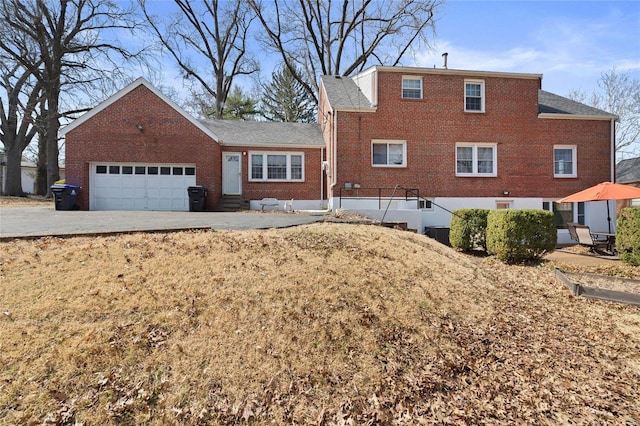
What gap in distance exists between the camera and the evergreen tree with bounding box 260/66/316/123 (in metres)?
34.0

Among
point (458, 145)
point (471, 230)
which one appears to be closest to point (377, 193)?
point (458, 145)

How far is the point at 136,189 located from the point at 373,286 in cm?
1448

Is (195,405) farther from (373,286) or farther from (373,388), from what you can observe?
(373,286)

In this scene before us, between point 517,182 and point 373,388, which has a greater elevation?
point 517,182

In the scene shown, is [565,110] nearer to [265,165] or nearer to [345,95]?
[345,95]

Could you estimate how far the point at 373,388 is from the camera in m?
3.39

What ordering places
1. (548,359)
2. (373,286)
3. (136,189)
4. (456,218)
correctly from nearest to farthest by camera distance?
(548,359) → (373,286) → (456,218) → (136,189)

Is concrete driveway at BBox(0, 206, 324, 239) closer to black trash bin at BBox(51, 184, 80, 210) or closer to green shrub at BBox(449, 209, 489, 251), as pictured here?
black trash bin at BBox(51, 184, 80, 210)

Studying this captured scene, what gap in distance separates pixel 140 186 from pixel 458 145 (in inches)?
576

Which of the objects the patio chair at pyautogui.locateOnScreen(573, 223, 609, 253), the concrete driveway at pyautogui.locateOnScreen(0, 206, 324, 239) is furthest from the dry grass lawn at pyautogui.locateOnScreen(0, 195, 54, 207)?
the patio chair at pyautogui.locateOnScreen(573, 223, 609, 253)

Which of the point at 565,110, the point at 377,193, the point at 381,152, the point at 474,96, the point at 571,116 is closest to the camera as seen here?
the point at 377,193

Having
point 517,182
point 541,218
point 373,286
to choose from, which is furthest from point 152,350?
point 517,182

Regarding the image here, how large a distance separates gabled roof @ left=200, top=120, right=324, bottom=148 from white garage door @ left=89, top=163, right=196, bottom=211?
2.64m

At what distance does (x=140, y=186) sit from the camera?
16.3m
